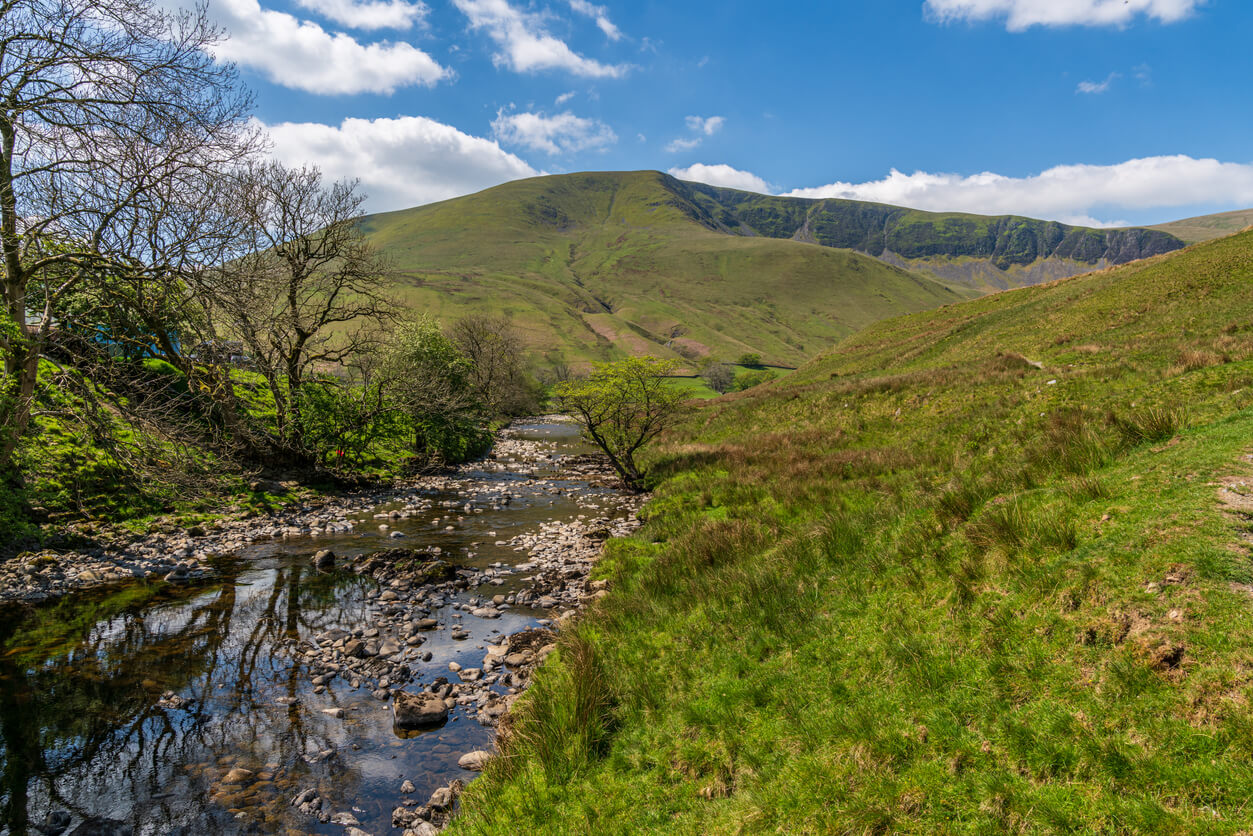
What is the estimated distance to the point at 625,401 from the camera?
2412cm

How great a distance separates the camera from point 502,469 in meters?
31.3

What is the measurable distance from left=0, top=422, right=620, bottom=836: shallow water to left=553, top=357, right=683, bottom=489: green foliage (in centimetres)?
1150

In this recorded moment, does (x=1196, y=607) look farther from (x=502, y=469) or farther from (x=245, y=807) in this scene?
(x=502, y=469)

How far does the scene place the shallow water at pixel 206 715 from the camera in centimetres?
A: 651

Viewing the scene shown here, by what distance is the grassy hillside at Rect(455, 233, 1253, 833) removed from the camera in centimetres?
416

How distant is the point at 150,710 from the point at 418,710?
3945mm

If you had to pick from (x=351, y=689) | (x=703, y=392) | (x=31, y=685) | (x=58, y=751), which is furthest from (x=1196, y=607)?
(x=703, y=392)

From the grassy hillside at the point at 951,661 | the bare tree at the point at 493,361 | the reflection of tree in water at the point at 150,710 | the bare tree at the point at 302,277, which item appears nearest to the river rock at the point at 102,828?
the reflection of tree in water at the point at 150,710

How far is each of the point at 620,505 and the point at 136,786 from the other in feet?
54.3

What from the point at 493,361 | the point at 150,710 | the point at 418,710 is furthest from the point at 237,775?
the point at 493,361

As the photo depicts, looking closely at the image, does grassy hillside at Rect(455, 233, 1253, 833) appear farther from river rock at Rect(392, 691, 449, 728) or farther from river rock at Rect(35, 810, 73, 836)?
river rock at Rect(35, 810, 73, 836)

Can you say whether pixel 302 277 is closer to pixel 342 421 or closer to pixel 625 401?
pixel 342 421

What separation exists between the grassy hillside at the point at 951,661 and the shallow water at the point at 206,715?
207 centimetres

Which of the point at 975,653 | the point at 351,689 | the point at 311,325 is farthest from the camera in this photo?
the point at 311,325
